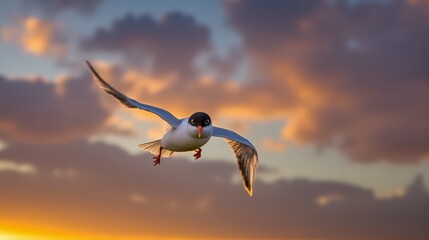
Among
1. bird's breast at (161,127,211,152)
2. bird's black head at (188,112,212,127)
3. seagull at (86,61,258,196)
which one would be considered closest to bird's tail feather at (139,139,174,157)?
seagull at (86,61,258,196)

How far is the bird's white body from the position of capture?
2271 cm

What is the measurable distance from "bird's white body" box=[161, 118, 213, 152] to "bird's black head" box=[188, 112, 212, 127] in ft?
0.62

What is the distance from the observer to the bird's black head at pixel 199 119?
22.4 meters

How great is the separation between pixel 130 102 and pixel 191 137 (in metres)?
2.99

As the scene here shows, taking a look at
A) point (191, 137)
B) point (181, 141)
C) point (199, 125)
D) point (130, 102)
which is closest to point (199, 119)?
point (199, 125)

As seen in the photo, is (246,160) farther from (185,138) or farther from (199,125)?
(199,125)

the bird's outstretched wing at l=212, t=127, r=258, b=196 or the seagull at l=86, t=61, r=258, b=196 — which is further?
the bird's outstretched wing at l=212, t=127, r=258, b=196

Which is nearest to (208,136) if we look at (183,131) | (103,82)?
(183,131)

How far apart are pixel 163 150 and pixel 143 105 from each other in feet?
12.0

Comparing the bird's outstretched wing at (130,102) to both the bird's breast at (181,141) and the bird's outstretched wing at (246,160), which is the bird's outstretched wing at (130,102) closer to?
the bird's breast at (181,141)

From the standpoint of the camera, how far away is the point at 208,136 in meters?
23.2

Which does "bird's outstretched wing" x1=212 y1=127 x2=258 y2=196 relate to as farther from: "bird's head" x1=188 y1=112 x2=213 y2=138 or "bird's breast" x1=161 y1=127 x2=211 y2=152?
"bird's head" x1=188 y1=112 x2=213 y2=138

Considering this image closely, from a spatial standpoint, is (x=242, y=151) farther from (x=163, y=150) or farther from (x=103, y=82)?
(x=103, y=82)

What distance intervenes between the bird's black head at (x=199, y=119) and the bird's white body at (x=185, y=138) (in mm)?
188
